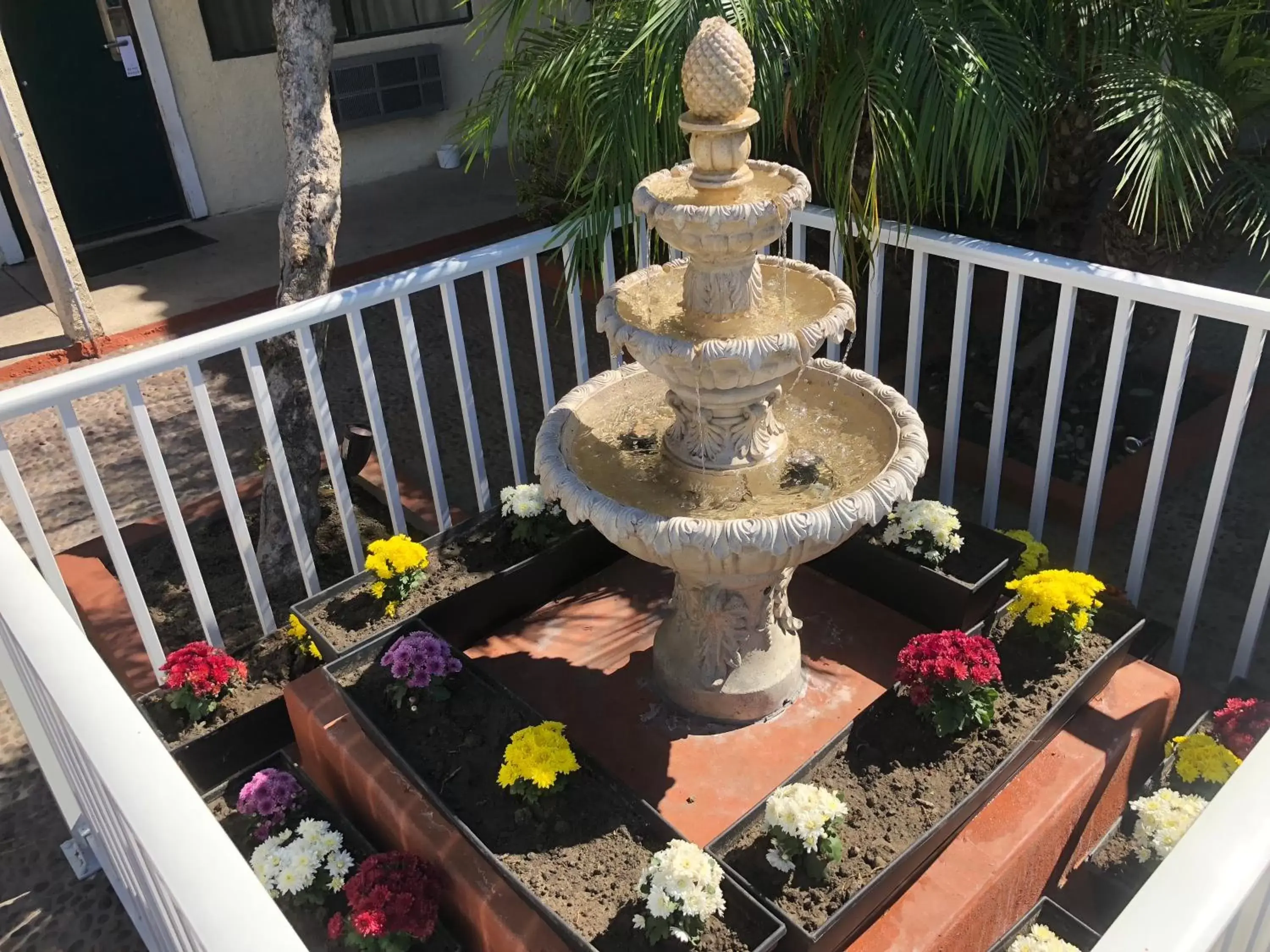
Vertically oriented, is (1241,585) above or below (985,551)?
below

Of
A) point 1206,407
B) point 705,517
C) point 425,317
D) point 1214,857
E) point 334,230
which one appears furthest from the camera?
point 425,317

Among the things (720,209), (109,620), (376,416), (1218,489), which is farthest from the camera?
(109,620)

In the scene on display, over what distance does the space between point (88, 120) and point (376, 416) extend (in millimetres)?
5457

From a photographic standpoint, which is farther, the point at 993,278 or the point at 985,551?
the point at 993,278

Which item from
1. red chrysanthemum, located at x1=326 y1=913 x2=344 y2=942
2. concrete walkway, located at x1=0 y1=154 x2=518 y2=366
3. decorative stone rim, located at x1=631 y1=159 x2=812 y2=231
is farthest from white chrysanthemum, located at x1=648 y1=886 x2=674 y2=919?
concrete walkway, located at x1=0 y1=154 x2=518 y2=366

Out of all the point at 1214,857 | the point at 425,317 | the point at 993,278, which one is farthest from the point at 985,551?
the point at 425,317

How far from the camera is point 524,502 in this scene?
343 centimetres

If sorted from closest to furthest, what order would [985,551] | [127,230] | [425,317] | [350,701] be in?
[350,701] → [985,551] → [425,317] → [127,230]

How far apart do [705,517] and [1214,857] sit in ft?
4.71

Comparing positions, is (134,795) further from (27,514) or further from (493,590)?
(493,590)

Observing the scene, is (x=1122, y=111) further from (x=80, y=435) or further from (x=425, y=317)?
(x=425, y=317)

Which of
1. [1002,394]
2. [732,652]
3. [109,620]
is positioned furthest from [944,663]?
[109,620]

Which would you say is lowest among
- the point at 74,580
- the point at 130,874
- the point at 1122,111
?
the point at 74,580

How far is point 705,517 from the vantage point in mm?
2508
